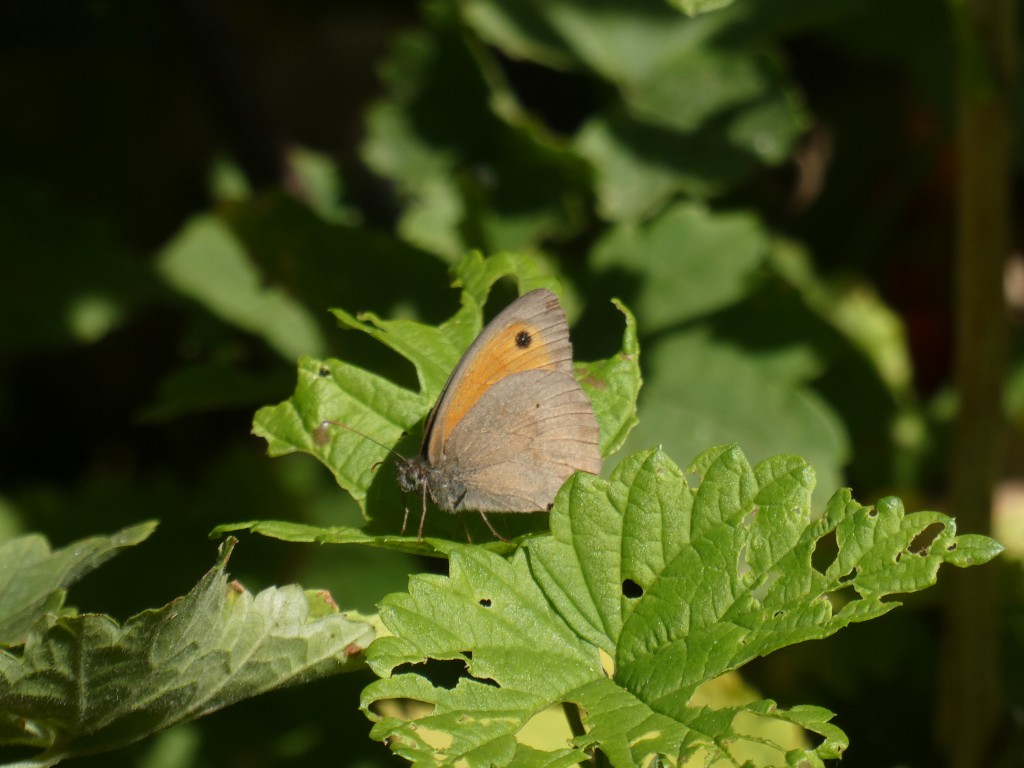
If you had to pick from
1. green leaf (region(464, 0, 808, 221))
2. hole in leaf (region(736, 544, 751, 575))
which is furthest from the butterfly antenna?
green leaf (region(464, 0, 808, 221))

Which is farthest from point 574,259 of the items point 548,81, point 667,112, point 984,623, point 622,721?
point 622,721

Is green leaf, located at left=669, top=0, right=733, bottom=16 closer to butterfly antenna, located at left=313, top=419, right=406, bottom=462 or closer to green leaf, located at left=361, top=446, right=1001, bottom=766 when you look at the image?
green leaf, located at left=361, top=446, right=1001, bottom=766

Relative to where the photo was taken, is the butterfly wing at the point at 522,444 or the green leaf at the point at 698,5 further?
the butterfly wing at the point at 522,444

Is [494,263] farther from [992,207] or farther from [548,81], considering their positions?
[548,81]

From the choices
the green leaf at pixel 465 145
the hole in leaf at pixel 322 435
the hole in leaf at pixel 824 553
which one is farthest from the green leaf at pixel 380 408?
the hole in leaf at pixel 824 553

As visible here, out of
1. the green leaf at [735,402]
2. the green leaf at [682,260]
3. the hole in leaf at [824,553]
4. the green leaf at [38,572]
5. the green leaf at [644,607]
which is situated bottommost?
the hole in leaf at [824,553]

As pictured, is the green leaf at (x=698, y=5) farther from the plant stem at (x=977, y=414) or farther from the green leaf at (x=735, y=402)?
the green leaf at (x=735, y=402)
